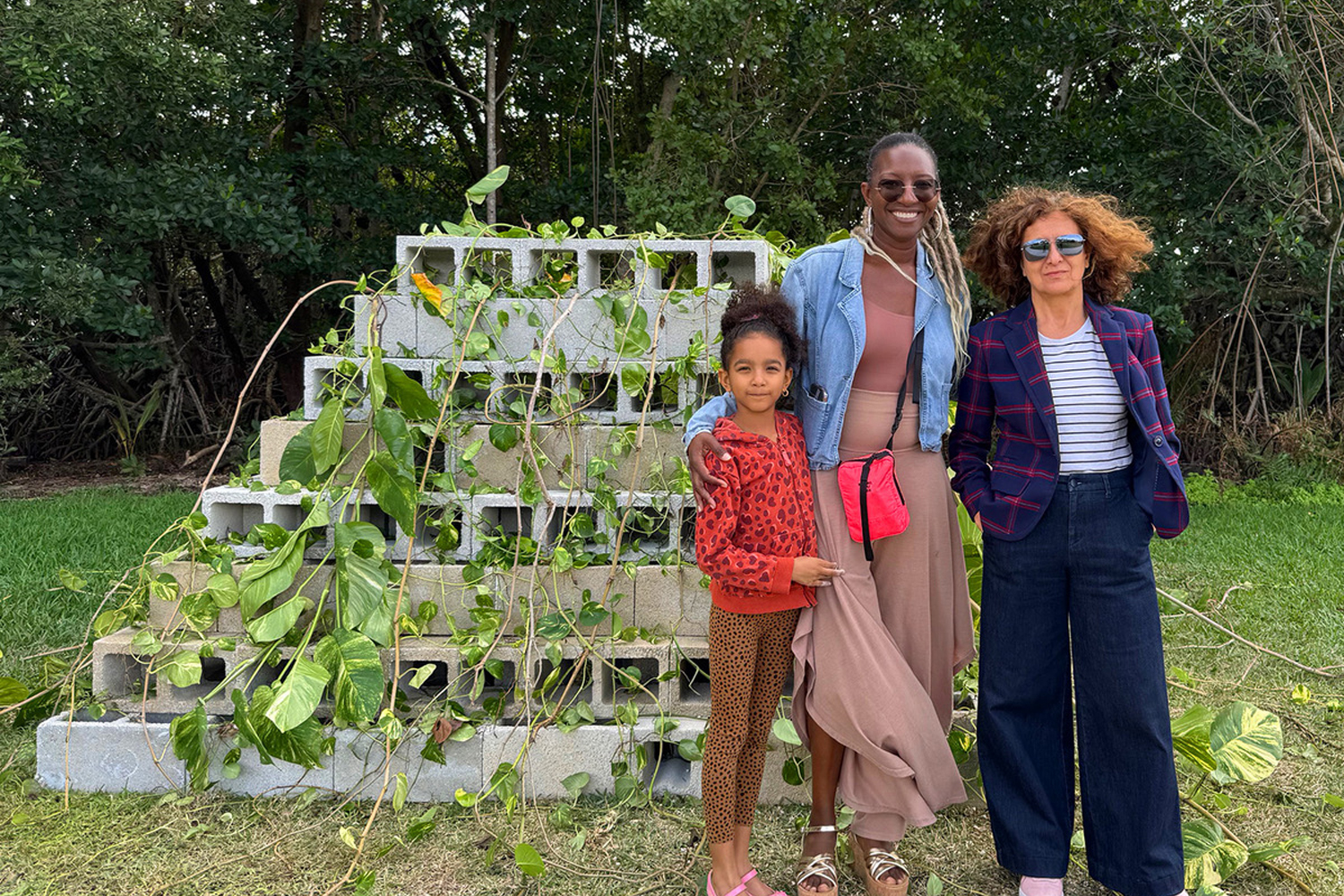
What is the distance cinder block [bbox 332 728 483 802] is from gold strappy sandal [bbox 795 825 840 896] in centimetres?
93

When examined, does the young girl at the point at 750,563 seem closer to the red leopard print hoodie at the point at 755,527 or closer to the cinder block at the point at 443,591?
the red leopard print hoodie at the point at 755,527

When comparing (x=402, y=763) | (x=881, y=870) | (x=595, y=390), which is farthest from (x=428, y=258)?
(x=881, y=870)

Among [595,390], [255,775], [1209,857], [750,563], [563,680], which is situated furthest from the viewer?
[595,390]

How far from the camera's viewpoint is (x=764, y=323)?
2195 millimetres

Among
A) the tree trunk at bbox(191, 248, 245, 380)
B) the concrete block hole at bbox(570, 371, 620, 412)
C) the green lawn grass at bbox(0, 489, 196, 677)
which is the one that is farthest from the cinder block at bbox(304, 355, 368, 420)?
the tree trunk at bbox(191, 248, 245, 380)

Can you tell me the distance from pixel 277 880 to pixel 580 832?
71 cm

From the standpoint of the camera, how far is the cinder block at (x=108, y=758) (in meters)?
2.76

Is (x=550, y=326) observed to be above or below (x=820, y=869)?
above

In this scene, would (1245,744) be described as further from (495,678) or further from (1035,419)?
(495,678)

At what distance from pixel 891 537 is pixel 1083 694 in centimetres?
53

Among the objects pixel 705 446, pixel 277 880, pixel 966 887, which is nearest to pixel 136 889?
pixel 277 880

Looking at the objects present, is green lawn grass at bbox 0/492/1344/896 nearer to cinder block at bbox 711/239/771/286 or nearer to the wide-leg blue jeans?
the wide-leg blue jeans

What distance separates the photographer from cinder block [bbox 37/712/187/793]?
2.76 metres

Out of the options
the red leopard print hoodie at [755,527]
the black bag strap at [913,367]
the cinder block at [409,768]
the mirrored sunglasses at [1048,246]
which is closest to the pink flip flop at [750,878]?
the red leopard print hoodie at [755,527]
